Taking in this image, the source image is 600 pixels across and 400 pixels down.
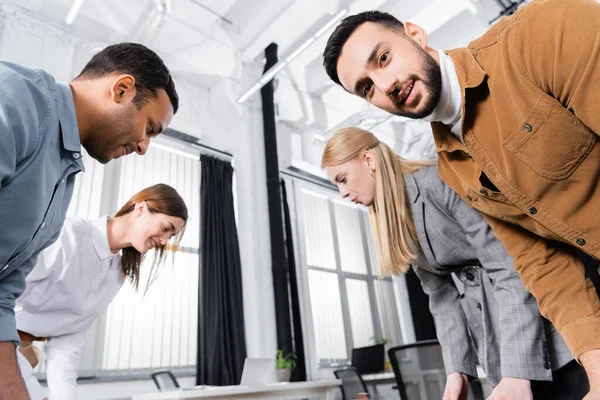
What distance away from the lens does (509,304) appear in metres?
1.12

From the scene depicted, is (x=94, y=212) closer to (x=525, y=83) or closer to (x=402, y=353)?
(x=402, y=353)

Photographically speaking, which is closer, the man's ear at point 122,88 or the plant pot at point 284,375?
the man's ear at point 122,88

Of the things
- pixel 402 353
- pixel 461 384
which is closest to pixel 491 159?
pixel 461 384

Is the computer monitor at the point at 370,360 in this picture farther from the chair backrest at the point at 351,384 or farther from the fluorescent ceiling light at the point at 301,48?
the fluorescent ceiling light at the point at 301,48

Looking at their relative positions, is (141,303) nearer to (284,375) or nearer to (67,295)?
(284,375)

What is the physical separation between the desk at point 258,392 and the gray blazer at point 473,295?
4.66 feet

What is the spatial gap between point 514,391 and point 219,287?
3.45m

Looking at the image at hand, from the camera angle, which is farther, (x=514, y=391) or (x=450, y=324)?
→ (x=450, y=324)

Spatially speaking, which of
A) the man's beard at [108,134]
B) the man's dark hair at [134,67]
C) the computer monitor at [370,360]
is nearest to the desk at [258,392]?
the computer monitor at [370,360]

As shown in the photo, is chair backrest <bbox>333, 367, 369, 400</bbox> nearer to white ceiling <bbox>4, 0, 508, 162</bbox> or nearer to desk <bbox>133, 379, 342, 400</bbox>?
desk <bbox>133, 379, 342, 400</bbox>

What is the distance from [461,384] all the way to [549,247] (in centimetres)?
49

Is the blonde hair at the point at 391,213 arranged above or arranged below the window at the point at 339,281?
below

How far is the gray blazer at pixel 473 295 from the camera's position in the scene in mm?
1062

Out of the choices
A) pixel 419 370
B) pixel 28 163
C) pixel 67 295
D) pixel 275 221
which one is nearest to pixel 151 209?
pixel 67 295
